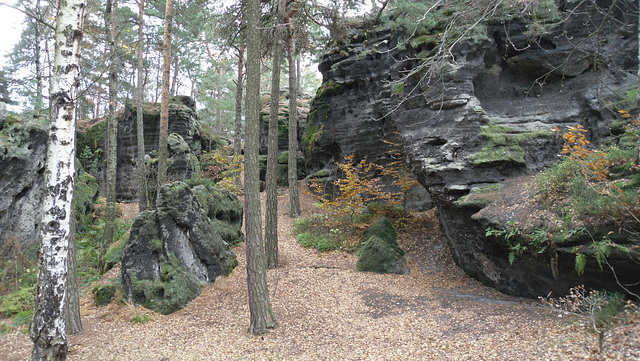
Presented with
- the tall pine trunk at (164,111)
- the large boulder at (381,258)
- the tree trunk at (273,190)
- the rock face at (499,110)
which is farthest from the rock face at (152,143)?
the rock face at (499,110)

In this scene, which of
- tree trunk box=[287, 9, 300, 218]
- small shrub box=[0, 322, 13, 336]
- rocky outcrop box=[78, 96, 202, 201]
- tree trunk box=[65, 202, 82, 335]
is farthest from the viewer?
rocky outcrop box=[78, 96, 202, 201]

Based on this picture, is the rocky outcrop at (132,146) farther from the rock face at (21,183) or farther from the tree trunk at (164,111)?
the rock face at (21,183)

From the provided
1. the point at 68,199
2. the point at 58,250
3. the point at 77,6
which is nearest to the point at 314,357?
the point at 58,250

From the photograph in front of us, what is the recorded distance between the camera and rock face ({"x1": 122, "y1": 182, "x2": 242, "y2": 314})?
7309mm

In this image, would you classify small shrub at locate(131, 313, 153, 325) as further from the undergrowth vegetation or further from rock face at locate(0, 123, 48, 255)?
the undergrowth vegetation

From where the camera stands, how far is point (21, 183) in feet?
32.7

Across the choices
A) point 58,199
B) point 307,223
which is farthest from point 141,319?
point 307,223

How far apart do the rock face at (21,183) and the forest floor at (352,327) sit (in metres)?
3.52

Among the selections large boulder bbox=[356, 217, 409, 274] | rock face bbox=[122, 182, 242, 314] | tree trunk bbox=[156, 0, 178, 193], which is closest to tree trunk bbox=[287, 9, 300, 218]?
tree trunk bbox=[156, 0, 178, 193]

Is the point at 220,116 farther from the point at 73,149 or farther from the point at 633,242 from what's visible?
the point at 633,242

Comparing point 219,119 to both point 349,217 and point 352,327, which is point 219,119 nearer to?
point 349,217

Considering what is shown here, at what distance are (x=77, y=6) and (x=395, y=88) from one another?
9276mm

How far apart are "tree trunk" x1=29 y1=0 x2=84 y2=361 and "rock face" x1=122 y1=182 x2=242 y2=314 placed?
9.39ft

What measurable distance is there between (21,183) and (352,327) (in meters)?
10.6
